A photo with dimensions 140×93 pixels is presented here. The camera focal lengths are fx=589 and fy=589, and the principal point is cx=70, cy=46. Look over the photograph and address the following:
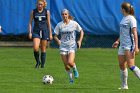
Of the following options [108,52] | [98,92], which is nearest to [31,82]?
[98,92]

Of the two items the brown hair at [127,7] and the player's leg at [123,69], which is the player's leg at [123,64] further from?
the brown hair at [127,7]

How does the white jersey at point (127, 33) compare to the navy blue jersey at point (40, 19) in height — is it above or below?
above

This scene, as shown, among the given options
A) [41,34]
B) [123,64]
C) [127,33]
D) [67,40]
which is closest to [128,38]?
[127,33]

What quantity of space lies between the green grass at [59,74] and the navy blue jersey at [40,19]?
121cm

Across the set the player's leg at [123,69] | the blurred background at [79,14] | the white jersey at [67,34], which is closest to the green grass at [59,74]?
the player's leg at [123,69]

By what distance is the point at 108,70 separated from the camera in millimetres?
16766

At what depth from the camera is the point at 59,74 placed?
15484 mm

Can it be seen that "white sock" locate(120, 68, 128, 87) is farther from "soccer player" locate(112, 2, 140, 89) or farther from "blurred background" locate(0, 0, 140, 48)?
"blurred background" locate(0, 0, 140, 48)

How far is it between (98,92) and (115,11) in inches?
597

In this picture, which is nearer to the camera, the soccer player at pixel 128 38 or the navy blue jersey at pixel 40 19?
the soccer player at pixel 128 38

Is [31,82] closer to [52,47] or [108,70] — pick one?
[108,70]

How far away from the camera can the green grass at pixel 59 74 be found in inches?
480

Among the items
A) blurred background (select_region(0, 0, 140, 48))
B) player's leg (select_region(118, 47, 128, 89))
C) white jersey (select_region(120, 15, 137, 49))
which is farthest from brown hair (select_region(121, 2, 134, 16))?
blurred background (select_region(0, 0, 140, 48))

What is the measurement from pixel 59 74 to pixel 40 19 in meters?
2.43
